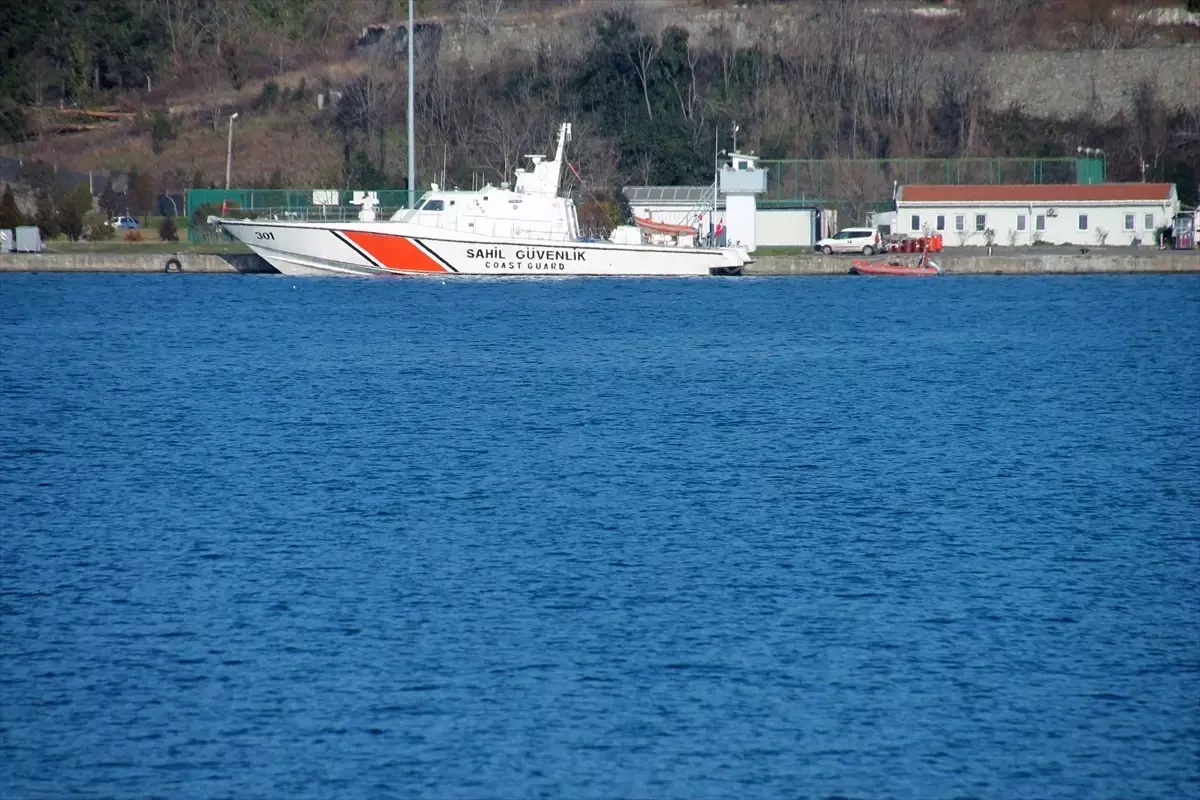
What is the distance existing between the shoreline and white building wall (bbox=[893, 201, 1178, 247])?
3.69m

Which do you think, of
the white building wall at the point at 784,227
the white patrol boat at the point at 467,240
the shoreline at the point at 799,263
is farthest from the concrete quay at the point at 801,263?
the white building wall at the point at 784,227

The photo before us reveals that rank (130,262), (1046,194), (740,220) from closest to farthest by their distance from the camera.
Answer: (130,262), (740,220), (1046,194)

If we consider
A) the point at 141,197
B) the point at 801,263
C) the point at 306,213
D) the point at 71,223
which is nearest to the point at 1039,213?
the point at 801,263

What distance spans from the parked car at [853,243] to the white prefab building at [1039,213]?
7.23 feet

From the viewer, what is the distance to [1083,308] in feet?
135

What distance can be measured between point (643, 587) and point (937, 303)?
103 ft

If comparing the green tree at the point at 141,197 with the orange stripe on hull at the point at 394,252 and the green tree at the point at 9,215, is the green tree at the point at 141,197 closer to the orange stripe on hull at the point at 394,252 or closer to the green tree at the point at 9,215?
the green tree at the point at 9,215

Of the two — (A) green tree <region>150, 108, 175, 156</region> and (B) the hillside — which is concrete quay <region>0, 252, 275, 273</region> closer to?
(B) the hillside

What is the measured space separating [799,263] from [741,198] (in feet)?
10.2

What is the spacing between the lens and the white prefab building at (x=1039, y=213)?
52.0 m

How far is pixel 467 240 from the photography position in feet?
143

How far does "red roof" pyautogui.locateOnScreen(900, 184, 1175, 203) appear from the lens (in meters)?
51.9

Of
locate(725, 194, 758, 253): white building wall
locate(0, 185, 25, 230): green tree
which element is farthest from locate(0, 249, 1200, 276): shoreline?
locate(0, 185, 25, 230): green tree

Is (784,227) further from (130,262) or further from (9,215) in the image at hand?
(9,215)
